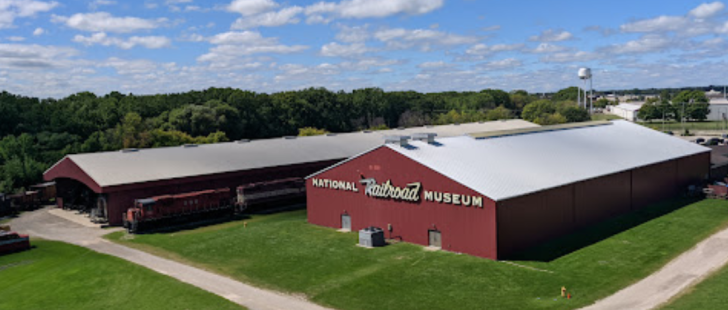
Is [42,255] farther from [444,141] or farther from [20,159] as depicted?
[20,159]

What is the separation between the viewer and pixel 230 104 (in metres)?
135

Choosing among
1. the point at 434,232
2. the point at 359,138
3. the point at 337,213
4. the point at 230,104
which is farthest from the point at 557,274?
the point at 230,104

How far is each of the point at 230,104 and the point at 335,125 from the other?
31.3 meters

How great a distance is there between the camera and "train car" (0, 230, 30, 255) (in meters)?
50.2

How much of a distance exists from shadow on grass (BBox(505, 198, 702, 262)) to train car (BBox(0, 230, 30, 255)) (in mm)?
40873

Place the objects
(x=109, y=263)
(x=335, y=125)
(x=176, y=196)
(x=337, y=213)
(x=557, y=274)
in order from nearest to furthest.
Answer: (x=557, y=274), (x=109, y=263), (x=337, y=213), (x=176, y=196), (x=335, y=125)

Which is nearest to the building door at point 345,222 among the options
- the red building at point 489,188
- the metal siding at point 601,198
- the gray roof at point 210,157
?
the red building at point 489,188

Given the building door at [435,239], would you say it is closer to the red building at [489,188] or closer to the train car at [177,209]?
the red building at [489,188]

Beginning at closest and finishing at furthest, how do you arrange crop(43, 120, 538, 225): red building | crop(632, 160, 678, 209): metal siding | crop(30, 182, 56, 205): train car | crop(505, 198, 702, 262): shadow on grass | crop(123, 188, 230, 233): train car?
crop(505, 198, 702, 262): shadow on grass, crop(123, 188, 230, 233): train car, crop(632, 160, 678, 209): metal siding, crop(43, 120, 538, 225): red building, crop(30, 182, 56, 205): train car

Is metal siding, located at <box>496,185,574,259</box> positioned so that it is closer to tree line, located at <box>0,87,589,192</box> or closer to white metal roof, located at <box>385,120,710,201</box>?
white metal roof, located at <box>385,120,710,201</box>

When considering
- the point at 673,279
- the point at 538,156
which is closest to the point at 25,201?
the point at 538,156

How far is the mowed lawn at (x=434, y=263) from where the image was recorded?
110 ft

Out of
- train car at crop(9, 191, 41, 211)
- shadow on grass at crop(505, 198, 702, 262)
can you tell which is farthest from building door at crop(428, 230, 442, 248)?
train car at crop(9, 191, 41, 211)

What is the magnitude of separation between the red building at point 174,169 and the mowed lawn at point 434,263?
6.64 metres
